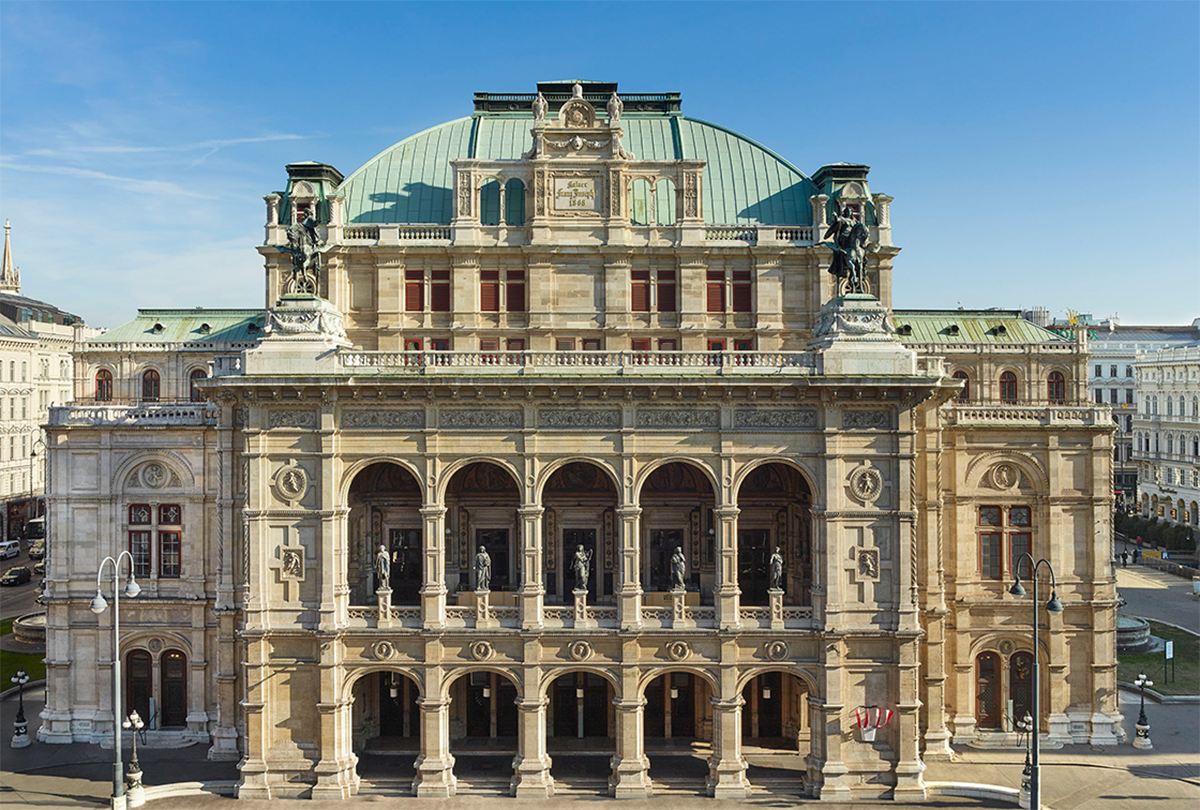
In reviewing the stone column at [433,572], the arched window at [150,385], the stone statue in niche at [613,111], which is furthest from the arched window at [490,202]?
the arched window at [150,385]

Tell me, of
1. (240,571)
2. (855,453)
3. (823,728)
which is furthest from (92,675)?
(855,453)

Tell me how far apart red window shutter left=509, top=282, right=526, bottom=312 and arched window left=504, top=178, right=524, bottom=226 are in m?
2.97

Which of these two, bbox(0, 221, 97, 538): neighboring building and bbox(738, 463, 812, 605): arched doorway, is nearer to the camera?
bbox(738, 463, 812, 605): arched doorway

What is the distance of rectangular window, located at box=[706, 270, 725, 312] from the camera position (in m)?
40.2

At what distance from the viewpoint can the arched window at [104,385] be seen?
47.7 meters

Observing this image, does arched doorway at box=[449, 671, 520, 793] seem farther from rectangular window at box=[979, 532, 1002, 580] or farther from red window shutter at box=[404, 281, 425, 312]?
rectangular window at box=[979, 532, 1002, 580]

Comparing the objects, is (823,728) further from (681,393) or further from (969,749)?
(681,393)

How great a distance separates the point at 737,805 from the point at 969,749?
41.5ft

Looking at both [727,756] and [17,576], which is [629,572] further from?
[17,576]

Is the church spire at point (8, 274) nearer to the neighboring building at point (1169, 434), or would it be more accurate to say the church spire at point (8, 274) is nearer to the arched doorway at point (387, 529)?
the arched doorway at point (387, 529)

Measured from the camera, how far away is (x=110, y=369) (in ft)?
157

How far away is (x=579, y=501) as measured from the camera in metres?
38.9

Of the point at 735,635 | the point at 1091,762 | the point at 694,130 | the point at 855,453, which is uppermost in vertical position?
the point at 694,130

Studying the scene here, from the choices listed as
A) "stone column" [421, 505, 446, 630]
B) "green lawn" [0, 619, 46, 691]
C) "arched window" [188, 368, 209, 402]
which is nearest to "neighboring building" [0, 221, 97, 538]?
"green lawn" [0, 619, 46, 691]
